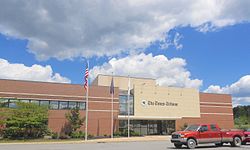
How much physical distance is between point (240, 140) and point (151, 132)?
31.0 metres

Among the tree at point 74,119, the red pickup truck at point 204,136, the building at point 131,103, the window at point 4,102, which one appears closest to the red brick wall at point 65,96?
the building at point 131,103

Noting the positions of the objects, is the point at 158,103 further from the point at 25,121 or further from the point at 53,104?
the point at 25,121

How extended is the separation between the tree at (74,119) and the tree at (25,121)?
411cm

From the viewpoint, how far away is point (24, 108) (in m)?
41.0

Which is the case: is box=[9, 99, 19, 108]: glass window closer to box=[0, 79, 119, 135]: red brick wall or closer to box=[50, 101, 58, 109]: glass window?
box=[0, 79, 119, 135]: red brick wall

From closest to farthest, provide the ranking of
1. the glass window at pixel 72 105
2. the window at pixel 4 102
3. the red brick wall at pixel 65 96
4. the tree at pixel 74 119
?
the window at pixel 4 102 < the red brick wall at pixel 65 96 < the tree at pixel 74 119 < the glass window at pixel 72 105

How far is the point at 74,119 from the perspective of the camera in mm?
46094

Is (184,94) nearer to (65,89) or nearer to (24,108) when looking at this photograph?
(65,89)

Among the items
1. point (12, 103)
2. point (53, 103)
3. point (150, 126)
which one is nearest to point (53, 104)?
point (53, 103)

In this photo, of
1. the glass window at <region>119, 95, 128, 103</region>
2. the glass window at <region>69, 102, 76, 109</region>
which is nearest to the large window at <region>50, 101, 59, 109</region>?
the glass window at <region>69, 102, 76, 109</region>

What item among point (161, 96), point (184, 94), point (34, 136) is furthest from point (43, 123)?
point (184, 94)

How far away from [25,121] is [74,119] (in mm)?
7835

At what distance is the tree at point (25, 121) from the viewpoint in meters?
40.5

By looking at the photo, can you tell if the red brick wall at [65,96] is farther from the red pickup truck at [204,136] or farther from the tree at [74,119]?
the red pickup truck at [204,136]
